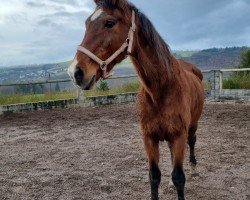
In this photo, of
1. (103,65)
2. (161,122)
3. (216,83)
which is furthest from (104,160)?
(216,83)

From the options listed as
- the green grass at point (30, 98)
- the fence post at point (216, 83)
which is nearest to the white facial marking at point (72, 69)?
the green grass at point (30, 98)

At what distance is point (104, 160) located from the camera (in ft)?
19.5

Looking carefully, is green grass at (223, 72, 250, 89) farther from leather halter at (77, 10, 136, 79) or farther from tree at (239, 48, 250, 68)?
leather halter at (77, 10, 136, 79)

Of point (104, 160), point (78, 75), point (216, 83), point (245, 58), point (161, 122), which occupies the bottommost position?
point (104, 160)

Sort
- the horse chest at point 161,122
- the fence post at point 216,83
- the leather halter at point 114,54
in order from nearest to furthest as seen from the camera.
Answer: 1. the leather halter at point 114,54
2. the horse chest at point 161,122
3. the fence post at point 216,83

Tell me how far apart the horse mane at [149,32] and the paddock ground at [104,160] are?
1.83m

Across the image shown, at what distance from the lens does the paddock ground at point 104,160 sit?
14.9 feet

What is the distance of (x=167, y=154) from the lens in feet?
20.1

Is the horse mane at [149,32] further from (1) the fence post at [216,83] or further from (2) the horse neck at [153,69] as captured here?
(1) the fence post at [216,83]

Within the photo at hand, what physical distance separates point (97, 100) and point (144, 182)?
830 centimetres

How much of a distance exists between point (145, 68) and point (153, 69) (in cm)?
8

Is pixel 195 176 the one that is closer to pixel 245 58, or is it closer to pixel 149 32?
pixel 149 32

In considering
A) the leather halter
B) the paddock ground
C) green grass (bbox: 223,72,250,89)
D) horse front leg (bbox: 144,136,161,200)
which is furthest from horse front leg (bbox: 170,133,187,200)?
green grass (bbox: 223,72,250,89)

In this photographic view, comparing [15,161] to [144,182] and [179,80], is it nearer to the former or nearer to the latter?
[144,182]
